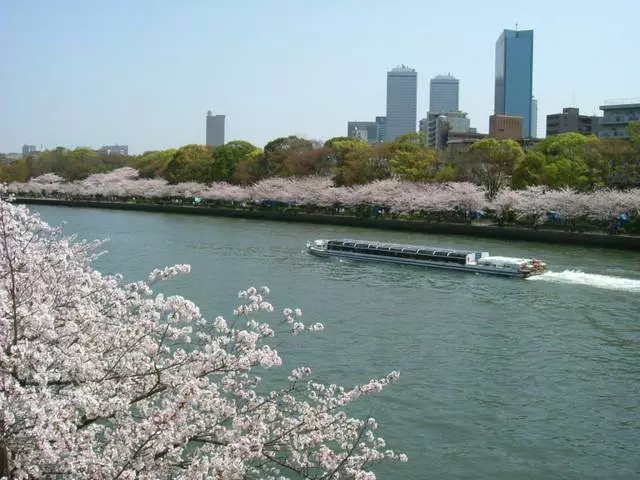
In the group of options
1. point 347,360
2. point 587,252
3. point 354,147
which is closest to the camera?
point 347,360

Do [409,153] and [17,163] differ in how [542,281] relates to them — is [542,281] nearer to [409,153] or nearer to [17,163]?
[409,153]

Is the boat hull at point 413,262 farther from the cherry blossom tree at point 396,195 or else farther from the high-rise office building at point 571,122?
the high-rise office building at point 571,122

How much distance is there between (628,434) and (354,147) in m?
54.9

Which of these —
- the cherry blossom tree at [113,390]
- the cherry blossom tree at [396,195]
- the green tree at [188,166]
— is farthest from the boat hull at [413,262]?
the green tree at [188,166]

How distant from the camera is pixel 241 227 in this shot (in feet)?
171

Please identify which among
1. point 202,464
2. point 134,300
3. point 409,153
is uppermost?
point 409,153

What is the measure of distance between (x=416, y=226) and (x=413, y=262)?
1765 centimetres

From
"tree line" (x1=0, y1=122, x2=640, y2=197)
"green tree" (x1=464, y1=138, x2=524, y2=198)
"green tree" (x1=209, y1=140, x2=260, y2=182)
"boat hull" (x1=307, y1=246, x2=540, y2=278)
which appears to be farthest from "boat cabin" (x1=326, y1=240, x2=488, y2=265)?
"green tree" (x1=209, y1=140, x2=260, y2=182)

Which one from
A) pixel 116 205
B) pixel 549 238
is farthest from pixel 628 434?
pixel 116 205

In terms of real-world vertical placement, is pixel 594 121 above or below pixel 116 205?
above

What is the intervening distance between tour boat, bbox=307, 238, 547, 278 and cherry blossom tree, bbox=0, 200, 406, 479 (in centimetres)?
2204

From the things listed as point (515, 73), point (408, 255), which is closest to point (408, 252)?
point (408, 255)

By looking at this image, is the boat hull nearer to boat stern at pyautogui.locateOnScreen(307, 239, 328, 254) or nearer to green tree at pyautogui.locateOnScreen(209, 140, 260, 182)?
boat stern at pyautogui.locateOnScreen(307, 239, 328, 254)

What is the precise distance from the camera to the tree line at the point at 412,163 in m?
45.8
